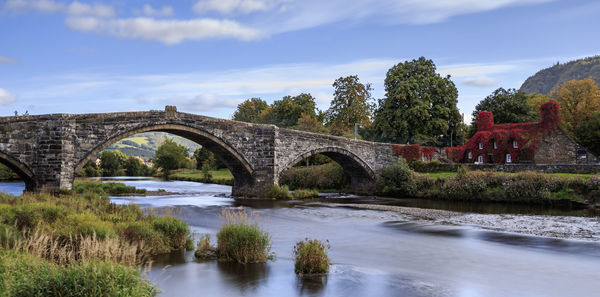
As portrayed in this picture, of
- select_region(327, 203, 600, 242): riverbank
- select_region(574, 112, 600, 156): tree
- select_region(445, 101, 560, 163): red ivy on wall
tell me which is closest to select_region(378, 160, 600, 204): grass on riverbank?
select_region(327, 203, 600, 242): riverbank

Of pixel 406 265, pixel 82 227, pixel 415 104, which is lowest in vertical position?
pixel 406 265

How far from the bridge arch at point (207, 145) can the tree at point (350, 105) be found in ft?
102

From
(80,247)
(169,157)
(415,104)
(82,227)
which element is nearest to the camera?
(80,247)

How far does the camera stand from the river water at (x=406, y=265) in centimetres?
977

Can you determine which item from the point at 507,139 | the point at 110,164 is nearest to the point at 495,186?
the point at 507,139

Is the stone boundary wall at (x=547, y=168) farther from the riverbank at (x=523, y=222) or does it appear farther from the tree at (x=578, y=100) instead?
the tree at (x=578, y=100)

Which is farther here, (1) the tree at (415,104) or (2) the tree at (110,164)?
(2) the tree at (110,164)

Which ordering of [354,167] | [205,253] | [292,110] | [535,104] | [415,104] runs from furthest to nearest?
[292,110] → [535,104] → [415,104] → [354,167] → [205,253]

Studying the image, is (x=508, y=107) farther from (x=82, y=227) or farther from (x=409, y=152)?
(x=82, y=227)

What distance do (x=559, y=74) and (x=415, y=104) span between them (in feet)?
501

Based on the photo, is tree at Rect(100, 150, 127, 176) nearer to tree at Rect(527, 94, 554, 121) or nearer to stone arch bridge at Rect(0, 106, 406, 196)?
stone arch bridge at Rect(0, 106, 406, 196)

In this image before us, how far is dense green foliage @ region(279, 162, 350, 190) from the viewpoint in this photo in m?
46.0

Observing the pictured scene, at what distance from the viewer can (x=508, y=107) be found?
57.9m

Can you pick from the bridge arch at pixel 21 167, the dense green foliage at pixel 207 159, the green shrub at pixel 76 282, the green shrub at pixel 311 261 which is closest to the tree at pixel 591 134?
the green shrub at pixel 311 261
